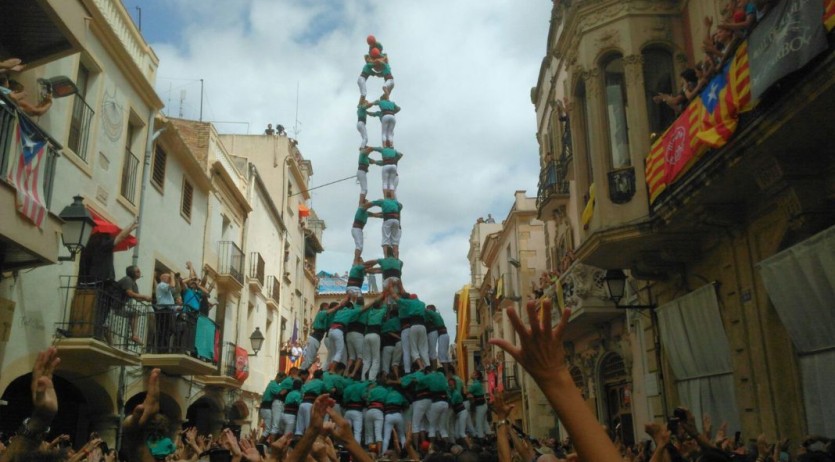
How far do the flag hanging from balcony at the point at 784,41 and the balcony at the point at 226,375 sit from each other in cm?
1677

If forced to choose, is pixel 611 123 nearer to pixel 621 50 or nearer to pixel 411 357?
pixel 621 50

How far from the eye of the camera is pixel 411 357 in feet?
45.7

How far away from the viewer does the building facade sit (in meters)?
9.26

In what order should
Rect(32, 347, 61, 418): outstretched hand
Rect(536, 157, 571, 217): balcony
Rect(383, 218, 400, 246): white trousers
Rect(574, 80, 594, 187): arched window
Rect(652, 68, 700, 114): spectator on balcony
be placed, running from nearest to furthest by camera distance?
1. Rect(32, 347, 61, 418): outstretched hand
2. Rect(652, 68, 700, 114): spectator on balcony
3. Rect(383, 218, 400, 246): white trousers
4. Rect(574, 80, 594, 187): arched window
5. Rect(536, 157, 571, 217): balcony

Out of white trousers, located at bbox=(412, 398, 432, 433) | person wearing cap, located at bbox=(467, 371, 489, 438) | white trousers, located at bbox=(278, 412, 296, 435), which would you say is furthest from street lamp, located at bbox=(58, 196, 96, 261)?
person wearing cap, located at bbox=(467, 371, 489, 438)

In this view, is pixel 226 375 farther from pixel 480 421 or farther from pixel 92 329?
pixel 480 421

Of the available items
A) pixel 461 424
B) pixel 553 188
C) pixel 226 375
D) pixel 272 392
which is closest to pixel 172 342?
pixel 272 392

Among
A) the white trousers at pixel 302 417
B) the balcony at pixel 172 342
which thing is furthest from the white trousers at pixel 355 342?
the balcony at pixel 172 342

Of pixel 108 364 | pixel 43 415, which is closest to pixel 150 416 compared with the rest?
pixel 43 415

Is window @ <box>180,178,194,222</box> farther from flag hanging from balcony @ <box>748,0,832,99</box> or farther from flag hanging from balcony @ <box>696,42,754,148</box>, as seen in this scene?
flag hanging from balcony @ <box>748,0,832,99</box>

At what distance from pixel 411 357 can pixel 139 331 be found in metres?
5.98

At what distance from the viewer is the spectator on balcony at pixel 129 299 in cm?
1410

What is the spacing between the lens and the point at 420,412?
1275cm

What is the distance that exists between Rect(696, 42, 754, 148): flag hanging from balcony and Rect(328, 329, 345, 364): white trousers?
7.39 m
